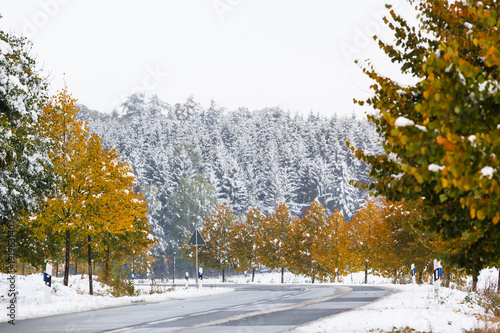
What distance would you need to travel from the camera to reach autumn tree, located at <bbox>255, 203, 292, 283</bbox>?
55562 millimetres

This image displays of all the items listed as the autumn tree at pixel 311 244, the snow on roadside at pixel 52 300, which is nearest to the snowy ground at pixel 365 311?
the snow on roadside at pixel 52 300

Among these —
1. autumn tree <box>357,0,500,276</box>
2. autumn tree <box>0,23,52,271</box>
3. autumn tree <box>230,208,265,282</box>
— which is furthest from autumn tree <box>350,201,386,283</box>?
autumn tree <box>357,0,500,276</box>

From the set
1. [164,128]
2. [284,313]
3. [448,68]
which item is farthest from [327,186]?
[448,68]

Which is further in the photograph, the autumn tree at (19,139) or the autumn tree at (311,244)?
the autumn tree at (311,244)

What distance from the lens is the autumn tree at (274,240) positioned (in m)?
55.6

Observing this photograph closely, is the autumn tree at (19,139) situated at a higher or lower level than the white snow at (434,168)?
higher

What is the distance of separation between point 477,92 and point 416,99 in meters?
3.40

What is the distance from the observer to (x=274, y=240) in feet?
184

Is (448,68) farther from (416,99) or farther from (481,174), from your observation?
(416,99)

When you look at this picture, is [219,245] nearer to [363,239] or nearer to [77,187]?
[363,239]

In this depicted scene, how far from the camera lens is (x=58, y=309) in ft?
46.8

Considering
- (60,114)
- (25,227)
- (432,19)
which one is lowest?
(25,227)

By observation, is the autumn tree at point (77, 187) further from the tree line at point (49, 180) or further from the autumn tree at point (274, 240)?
the autumn tree at point (274, 240)

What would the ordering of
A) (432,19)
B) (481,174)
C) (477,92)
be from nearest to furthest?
(481,174) < (477,92) < (432,19)
